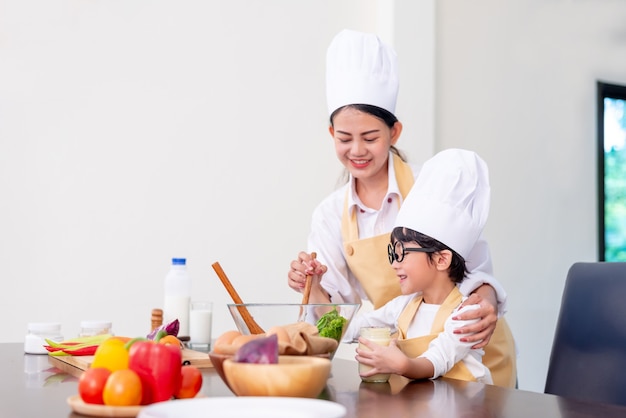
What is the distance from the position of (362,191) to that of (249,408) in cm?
134

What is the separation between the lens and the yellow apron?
1827mm

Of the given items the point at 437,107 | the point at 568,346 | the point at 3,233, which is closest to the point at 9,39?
the point at 3,233

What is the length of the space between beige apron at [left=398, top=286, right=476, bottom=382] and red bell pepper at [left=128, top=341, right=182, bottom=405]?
0.71m

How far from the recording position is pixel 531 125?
3.97 m

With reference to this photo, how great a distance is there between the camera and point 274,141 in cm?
331

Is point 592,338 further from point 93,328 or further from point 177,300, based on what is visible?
point 93,328

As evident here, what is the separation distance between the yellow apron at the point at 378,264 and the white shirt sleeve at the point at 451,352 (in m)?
0.26

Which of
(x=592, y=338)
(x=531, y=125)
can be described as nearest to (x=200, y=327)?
(x=592, y=338)

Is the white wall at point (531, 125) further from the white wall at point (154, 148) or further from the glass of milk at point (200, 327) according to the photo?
the glass of milk at point (200, 327)

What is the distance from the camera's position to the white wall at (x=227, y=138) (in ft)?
9.48

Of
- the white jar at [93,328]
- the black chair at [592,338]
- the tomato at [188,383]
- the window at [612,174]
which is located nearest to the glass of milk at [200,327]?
the white jar at [93,328]

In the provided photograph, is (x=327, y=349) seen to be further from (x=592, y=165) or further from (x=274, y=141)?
(x=592, y=165)

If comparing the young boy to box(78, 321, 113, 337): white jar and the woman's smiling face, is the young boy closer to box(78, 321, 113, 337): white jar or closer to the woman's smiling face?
the woman's smiling face

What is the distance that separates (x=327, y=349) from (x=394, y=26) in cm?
261
